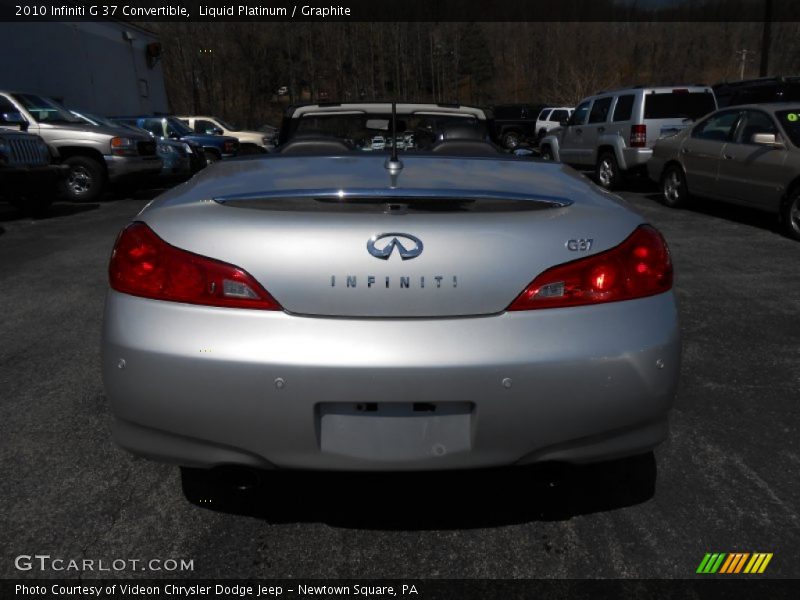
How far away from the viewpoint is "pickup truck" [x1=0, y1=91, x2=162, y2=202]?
40.1 feet

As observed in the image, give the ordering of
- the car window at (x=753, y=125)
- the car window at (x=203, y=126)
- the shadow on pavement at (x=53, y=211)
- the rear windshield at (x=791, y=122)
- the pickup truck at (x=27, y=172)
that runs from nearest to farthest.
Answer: the rear windshield at (x=791, y=122), the car window at (x=753, y=125), the pickup truck at (x=27, y=172), the shadow on pavement at (x=53, y=211), the car window at (x=203, y=126)

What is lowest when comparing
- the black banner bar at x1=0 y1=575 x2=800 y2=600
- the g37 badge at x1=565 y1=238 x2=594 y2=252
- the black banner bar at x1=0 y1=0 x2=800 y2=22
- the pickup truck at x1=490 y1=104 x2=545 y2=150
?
the pickup truck at x1=490 y1=104 x2=545 y2=150

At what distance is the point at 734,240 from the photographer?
7.88 m

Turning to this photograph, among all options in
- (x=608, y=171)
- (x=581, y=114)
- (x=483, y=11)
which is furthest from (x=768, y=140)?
(x=483, y=11)

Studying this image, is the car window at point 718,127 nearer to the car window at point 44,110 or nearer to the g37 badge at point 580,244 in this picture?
the g37 badge at point 580,244

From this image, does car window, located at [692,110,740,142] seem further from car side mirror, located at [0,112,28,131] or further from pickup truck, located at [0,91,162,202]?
car side mirror, located at [0,112,28,131]

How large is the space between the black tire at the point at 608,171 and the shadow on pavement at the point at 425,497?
1121 centimetres

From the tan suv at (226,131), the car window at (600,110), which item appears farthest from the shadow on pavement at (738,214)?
the tan suv at (226,131)

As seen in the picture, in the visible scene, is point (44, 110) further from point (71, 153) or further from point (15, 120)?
point (71, 153)

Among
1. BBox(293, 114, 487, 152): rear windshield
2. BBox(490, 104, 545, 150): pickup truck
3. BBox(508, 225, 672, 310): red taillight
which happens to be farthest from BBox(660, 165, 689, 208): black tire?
BBox(490, 104, 545, 150): pickup truck

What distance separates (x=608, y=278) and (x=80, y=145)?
12.3m

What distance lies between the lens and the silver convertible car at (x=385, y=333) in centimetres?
197

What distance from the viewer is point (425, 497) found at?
2.62m

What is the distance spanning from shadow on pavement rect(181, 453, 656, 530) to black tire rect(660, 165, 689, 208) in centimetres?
839
